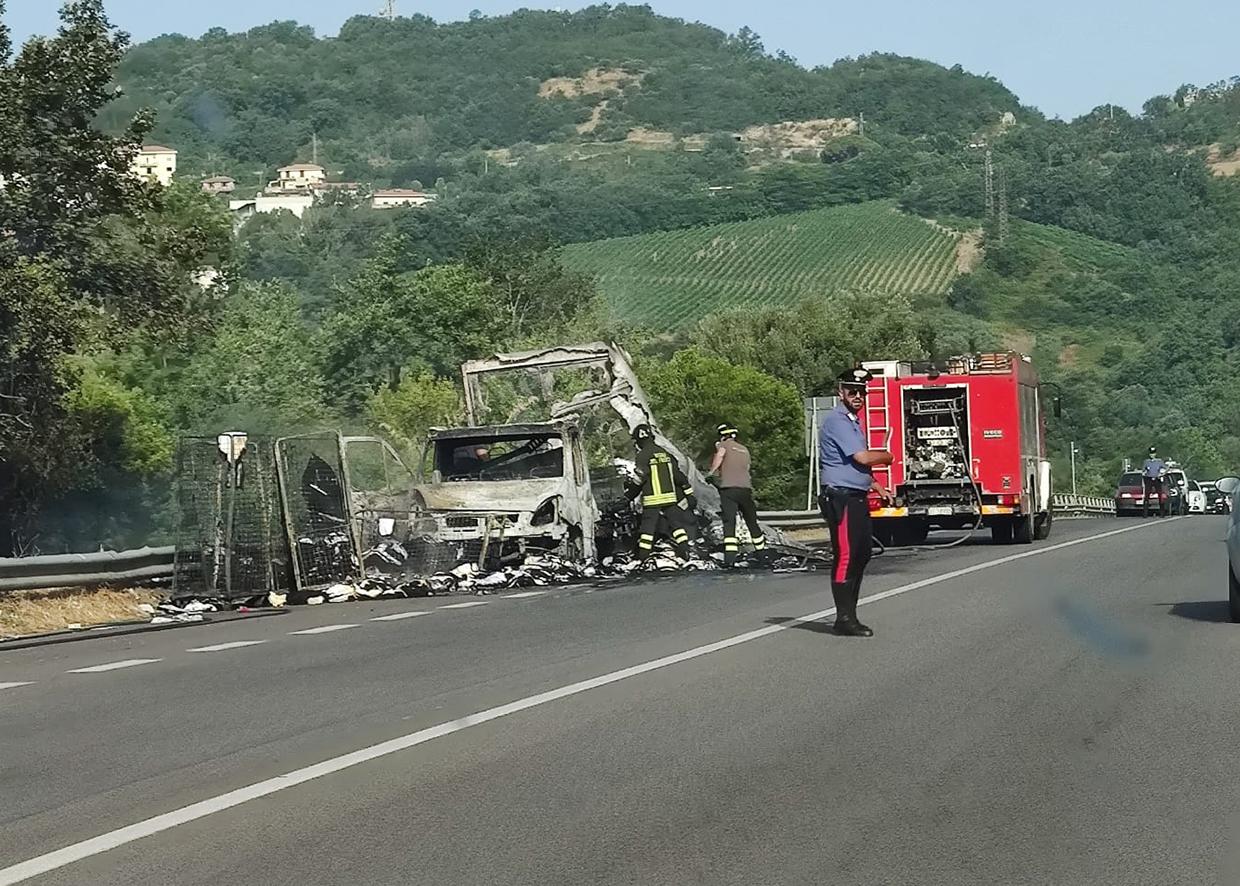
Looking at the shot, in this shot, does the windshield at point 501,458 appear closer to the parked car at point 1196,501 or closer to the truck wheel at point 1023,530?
the truck wheel at point 1023,530

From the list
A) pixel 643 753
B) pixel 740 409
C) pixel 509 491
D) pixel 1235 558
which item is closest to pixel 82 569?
pixel 509 491

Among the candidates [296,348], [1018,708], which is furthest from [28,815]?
[296,348]

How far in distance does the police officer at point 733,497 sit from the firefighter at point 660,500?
52 centimetres

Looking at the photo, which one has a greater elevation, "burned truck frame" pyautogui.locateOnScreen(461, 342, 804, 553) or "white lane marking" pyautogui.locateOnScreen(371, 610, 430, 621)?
"burned truck frame" pyautogui.locateOnScreen(461, 342, 804, 553)

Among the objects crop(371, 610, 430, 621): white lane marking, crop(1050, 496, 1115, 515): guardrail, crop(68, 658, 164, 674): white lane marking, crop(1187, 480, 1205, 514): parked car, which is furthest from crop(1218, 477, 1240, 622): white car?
crop(1187, 480, 1205, 514): parked car

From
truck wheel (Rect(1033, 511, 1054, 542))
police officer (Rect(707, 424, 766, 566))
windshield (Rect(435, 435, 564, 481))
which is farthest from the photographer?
truck wheel (Rect(1033, 511, 1054, 542))

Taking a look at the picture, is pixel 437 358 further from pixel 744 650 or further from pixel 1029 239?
pixel 744 650

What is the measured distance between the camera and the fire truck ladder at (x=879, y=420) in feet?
96.4

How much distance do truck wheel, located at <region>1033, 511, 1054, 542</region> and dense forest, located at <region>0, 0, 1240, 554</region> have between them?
13855 millimetres

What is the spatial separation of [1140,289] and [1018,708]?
434 feet

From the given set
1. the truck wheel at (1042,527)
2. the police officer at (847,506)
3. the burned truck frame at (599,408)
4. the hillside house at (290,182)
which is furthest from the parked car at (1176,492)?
the hillside house at (290,182)

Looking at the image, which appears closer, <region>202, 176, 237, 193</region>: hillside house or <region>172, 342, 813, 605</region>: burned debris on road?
<region>172, 342, 813, 605</region>: burned debris on road

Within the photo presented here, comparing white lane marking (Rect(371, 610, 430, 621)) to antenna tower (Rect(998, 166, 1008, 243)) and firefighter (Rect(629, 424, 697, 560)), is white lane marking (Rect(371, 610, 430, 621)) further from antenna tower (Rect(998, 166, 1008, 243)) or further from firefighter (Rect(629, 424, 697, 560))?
antenna tower (Rect(998, 166, 1008, 243))

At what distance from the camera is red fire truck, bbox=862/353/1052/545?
95.7 ft
